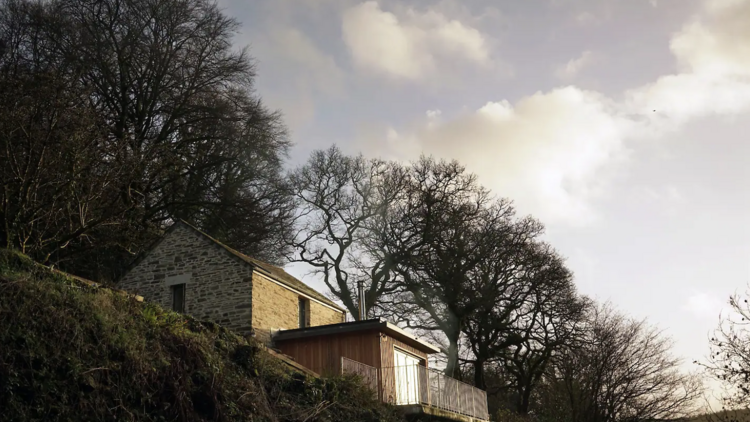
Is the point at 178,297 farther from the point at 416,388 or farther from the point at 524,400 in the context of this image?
the point at 524,400

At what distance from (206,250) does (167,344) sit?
10063 millimetres

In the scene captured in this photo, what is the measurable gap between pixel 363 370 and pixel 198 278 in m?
7.08

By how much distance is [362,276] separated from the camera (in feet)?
121

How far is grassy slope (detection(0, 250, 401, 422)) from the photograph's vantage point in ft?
40.2

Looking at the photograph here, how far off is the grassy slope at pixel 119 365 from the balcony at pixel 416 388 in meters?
2.98

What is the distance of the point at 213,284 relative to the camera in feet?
81.5

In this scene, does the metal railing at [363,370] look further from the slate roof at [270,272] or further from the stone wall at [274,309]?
the slate roof at [270,272]

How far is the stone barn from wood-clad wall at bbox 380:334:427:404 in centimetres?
375

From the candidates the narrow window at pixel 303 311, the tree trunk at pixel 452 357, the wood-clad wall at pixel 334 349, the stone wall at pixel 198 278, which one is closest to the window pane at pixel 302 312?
the narrow window at pixel 303 311

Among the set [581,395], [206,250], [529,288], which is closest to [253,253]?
[206,250]

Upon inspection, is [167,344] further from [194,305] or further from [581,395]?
[581,395]

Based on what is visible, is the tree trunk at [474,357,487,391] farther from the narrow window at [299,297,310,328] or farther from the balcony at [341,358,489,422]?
the balcony at [341,358,489,422]

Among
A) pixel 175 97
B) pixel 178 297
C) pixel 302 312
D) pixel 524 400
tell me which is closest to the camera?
pixel 178 297

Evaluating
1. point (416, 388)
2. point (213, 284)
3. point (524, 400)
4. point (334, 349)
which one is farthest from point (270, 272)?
point (524, 400)
